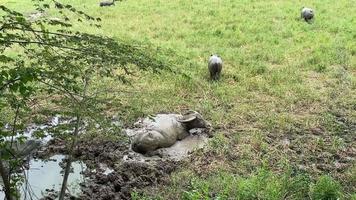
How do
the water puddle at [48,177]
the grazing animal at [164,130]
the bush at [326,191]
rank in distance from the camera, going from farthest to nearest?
the grazing animal at [164,130]
the water puddle at [48,177]
the bush at [326,191]

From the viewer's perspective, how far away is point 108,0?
15.9m

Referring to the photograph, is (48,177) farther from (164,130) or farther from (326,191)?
(326,191)

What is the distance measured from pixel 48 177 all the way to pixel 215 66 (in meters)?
3.67

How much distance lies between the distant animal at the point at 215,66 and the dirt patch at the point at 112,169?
269cm

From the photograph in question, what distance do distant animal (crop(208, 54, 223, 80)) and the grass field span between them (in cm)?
13

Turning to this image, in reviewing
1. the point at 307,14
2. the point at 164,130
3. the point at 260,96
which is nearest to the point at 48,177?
the point at 164,130

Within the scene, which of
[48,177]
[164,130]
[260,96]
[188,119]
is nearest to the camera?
[48,177]

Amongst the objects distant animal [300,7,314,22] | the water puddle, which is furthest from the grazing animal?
distant animal [300,7,314,22]

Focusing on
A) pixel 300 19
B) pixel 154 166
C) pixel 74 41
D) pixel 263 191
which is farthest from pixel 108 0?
pixel 74 41

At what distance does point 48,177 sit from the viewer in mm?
5582

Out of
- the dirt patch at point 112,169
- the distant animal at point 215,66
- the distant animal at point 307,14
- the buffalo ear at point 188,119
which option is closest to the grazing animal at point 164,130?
the buffalo ear at point 188,119

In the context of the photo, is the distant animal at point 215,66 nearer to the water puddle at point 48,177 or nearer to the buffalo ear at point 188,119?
the buffalo ear at point 188,119

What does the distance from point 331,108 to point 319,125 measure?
0.67m

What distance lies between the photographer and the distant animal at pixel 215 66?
825cm
